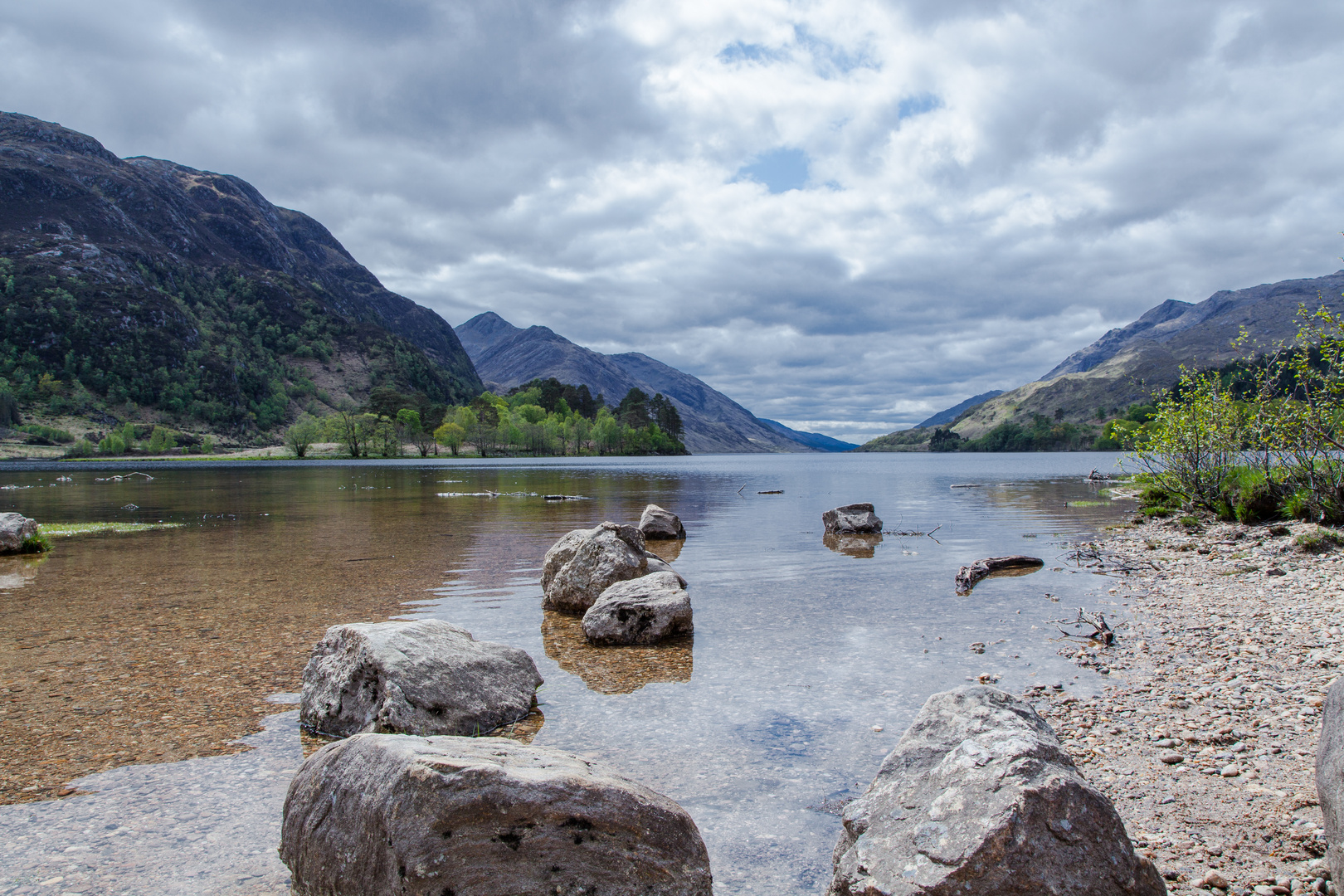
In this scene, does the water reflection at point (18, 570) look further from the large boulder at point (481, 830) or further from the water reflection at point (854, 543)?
the water reflection at point (854, 543)

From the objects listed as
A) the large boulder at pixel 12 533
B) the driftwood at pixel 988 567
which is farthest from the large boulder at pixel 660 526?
the large boulder at pixel 12 533

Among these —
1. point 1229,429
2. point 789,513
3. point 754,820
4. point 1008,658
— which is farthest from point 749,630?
point 789,513

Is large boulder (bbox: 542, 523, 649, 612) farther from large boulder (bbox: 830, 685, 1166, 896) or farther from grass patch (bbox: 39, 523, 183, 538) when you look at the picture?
grass patch (bbox: 39, 523, 183, 538)

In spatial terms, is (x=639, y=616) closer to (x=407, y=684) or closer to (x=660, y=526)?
(x=407, y=684)

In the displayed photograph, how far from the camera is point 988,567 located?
67.0 ft

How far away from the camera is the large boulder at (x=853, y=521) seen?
3130cm

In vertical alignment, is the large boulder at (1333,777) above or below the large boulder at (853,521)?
above

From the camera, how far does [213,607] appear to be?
16.1 m

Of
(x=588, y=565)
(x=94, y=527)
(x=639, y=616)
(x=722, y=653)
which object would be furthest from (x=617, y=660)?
(x=94, y=527)

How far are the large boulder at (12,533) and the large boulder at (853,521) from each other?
101ft

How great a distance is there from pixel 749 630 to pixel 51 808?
35.5ft

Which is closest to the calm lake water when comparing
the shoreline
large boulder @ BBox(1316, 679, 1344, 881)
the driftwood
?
the driftwood

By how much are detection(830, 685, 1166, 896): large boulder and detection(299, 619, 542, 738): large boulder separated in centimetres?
548

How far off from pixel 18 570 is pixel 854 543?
92.7 feet
